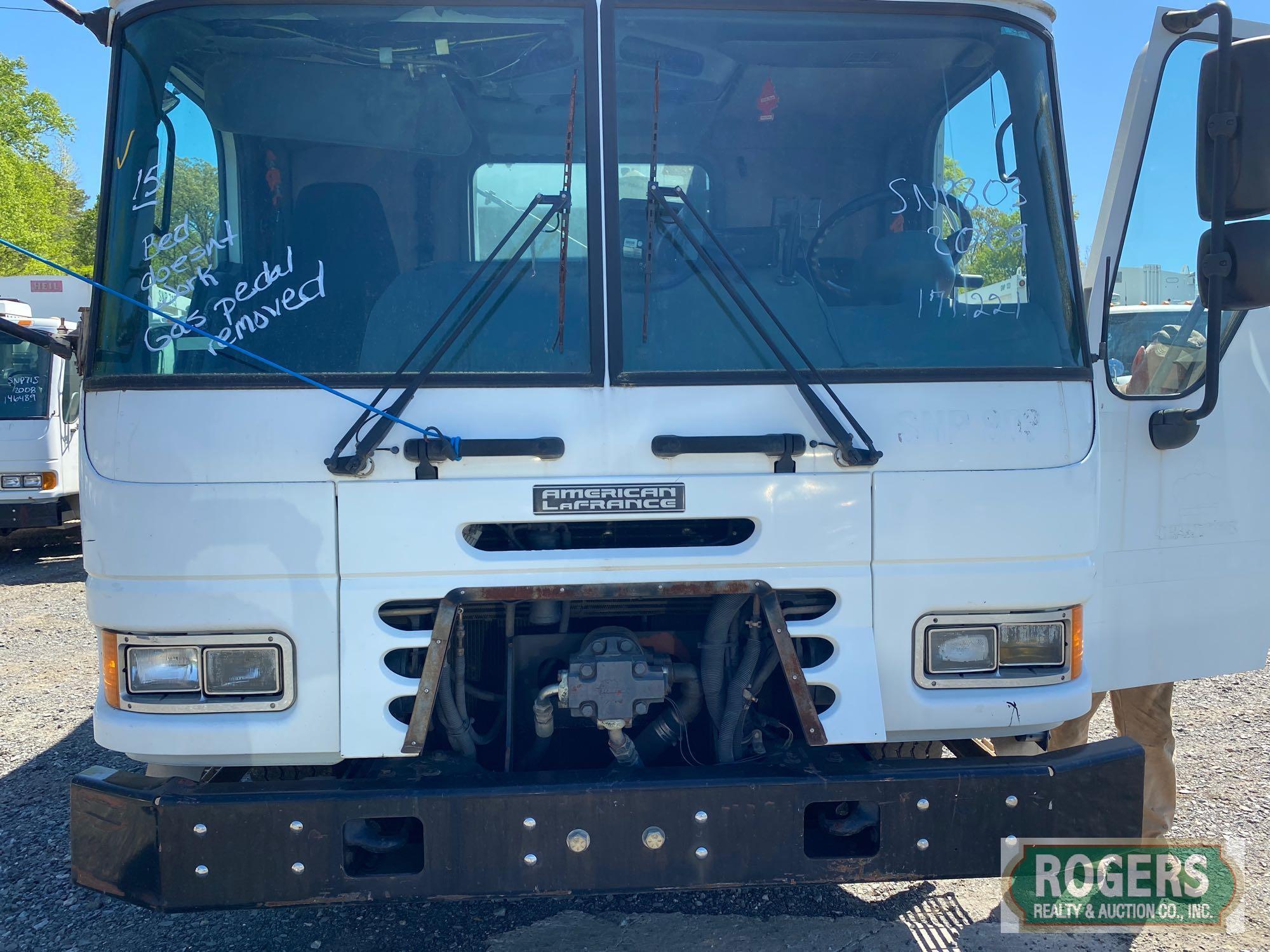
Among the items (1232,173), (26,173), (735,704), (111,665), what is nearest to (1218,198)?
(1232,173)

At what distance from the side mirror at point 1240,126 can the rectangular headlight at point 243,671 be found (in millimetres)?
2620

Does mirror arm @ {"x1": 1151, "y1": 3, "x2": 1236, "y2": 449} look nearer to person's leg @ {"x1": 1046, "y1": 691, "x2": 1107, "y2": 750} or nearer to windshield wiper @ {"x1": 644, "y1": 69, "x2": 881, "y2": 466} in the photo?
windshield wiper @ {"x1": 644, "y1": 69, "x2": 881, "y2": 466}

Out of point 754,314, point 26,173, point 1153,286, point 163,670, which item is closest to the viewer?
point 163,670

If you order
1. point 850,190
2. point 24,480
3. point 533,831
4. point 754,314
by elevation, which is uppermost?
point 850,190

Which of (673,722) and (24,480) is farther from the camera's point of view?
(24,480)

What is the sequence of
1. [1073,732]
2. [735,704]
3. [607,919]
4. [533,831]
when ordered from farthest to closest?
[1073,732]
[607,919]
[735,704]
[533,831]

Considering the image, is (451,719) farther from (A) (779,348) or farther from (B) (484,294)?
(A) (779,348)

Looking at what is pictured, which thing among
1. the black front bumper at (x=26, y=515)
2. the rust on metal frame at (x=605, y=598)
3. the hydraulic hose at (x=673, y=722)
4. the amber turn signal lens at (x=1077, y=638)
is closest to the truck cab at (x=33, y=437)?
the black front bumper at (x=26, y=515)

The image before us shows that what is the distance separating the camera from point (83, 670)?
21.1ft

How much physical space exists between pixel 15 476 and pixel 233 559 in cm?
881

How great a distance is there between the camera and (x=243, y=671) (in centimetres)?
256

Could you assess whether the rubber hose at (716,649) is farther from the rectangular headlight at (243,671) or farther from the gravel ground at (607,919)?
the rectangular headlight at (243,671)

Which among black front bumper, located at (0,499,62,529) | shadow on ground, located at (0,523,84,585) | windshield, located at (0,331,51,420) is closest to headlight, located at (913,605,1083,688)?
shadow on ground, located at (0,523,84,585)

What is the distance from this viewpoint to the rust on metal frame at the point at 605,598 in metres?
2.54
